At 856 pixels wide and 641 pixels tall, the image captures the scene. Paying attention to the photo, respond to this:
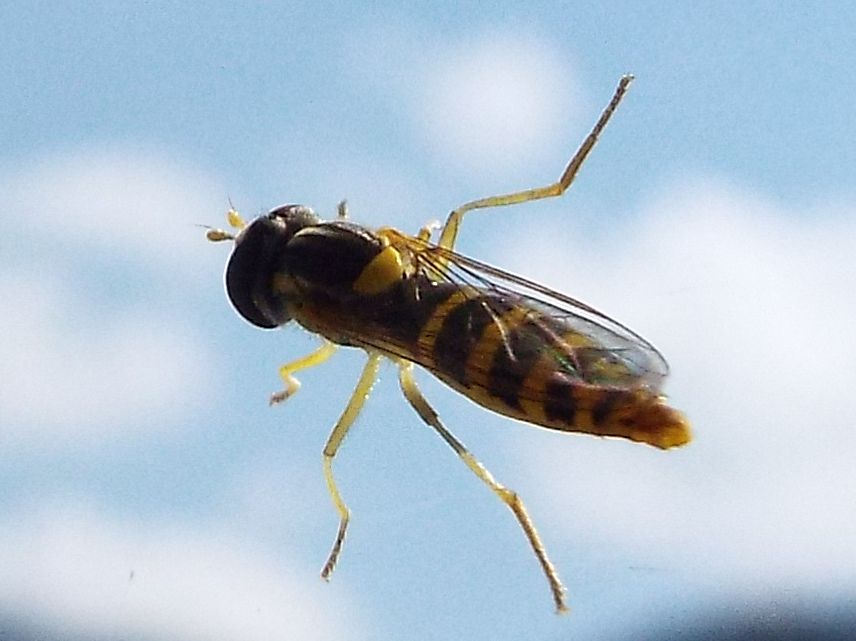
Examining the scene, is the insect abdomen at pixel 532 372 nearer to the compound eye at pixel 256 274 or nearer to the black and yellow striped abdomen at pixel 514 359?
the black and yellow striped abdomen at pixel 514 359

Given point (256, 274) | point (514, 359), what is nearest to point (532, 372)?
point (514, 359)

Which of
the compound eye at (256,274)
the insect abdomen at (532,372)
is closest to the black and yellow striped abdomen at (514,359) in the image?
the insect abdomen at (532,372)

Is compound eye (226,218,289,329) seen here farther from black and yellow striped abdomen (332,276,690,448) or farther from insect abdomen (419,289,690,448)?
insect abdomen (419,289,690,448)

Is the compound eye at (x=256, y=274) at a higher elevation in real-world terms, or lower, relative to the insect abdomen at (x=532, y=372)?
lower

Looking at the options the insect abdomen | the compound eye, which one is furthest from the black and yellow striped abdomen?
the compound eye

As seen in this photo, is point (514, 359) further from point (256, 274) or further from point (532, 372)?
point (256, 274)

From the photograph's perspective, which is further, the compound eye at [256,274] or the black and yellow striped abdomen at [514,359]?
the compound eye at [256,274]

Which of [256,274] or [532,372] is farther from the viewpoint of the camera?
[256,274]
